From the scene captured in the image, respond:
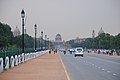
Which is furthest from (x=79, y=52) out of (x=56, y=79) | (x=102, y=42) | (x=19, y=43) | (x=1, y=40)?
(x=102, y=42)

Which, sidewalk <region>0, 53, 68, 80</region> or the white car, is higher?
the white car

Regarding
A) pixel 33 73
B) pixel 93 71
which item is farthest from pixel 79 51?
pixel 33 73

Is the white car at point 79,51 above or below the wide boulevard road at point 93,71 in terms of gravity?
above

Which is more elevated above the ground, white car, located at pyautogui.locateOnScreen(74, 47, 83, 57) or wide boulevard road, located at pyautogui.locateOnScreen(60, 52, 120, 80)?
white car, located at pyautogui.locateOnScreen(74, 47, 83, 57)

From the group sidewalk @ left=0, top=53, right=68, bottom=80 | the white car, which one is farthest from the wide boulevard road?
the white car

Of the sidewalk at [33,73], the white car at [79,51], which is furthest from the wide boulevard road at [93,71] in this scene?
the white car at [79,51]

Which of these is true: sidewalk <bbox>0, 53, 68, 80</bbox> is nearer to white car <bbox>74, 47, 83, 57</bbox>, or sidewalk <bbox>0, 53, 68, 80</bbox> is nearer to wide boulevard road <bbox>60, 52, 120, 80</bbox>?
wide boulevard road <bbox>60, 52, 120, 80</bbox>

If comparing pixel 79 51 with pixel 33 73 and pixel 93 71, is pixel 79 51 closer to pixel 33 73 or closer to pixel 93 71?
pixel 93 71

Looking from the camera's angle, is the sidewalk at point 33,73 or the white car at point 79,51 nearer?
the sidewalk at point 33,73

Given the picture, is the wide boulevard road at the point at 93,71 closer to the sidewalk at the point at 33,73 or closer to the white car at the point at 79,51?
the sidewalk at the point at 33,73

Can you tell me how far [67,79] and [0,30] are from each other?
277 ft

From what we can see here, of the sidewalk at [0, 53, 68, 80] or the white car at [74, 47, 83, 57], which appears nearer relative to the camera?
the sidewalk at [0, 53, 68, 80]

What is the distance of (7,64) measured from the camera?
98.4ft

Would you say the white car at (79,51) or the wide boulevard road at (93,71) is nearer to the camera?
the wide boulevard road at (93,71)
